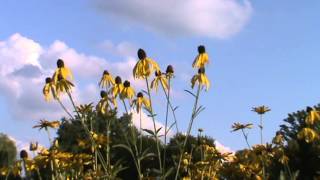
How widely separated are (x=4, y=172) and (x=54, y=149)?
5.85 feet

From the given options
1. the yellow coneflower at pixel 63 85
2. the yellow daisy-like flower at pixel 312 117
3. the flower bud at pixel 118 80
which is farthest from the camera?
the yellow daisy-like flower at pixel 312 117

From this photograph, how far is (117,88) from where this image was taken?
7.20 metres

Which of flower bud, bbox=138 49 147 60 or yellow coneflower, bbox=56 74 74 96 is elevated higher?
flower bud, bbox=138 49 147 60

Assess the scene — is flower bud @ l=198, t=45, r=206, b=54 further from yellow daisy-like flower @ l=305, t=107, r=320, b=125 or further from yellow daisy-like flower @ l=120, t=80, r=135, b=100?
yellow daisy-like flower @ l=305, t=107, r=320, b=125

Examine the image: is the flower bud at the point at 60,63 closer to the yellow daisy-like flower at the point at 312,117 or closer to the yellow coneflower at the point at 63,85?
the yellow coneflower at the point at 63,85

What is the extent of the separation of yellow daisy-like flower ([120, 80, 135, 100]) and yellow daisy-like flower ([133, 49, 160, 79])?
0.39 meters

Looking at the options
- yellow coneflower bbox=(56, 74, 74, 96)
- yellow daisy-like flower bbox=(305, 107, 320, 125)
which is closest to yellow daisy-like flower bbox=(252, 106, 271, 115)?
yellow daisy-like flower bbox=(305, 107, 320, 125)

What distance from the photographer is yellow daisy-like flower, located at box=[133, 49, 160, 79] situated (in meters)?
6.59

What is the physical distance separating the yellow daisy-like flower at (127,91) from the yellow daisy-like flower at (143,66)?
1.27 ft

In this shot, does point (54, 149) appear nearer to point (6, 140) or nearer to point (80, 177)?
point (80, 177)

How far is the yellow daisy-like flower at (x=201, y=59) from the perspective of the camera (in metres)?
6.70

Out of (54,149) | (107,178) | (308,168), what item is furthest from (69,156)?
(308,168)

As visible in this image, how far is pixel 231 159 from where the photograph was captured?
30.6 ft

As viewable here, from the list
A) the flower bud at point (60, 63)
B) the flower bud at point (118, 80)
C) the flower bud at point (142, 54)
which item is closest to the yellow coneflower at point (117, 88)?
the flower bud at point (118, 80)
